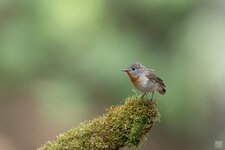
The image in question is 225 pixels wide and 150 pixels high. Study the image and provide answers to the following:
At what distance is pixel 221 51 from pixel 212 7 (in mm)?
958

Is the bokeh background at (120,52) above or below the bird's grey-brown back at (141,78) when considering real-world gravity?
above

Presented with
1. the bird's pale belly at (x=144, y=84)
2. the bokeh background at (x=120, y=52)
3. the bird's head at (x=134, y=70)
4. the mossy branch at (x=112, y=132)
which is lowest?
the mossy branch at (x=112, y=132)

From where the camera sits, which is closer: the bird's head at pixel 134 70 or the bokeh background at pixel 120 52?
the bird's head at pixel 134 70

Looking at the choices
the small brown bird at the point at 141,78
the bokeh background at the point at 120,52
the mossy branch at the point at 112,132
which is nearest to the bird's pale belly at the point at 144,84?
the small brown bird at the point at 141,78

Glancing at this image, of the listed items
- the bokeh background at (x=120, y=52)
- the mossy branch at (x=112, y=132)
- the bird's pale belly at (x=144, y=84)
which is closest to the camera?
the mossy branch at (x=112, y=132)

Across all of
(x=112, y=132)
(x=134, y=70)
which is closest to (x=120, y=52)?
(x=134, y=70)

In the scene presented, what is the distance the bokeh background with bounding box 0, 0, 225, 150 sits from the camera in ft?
26.1

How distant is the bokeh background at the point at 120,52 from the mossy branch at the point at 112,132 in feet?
12.5

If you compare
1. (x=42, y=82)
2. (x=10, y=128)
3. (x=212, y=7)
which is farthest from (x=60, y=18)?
(x=10, y=128)

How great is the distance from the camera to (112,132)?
391cm

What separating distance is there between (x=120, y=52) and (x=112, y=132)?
413 centimetres

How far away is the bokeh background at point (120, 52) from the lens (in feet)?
26.1

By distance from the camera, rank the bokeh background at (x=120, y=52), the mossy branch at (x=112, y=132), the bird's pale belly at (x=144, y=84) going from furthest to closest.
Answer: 1. the bokeh background at (x=120, y=52)
2. the bird's pale belly at (x=144, y=84)
3. the mossy branch at (x=112, y=132)

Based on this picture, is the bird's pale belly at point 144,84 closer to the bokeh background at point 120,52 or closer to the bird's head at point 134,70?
the bird's head at point 134,70
